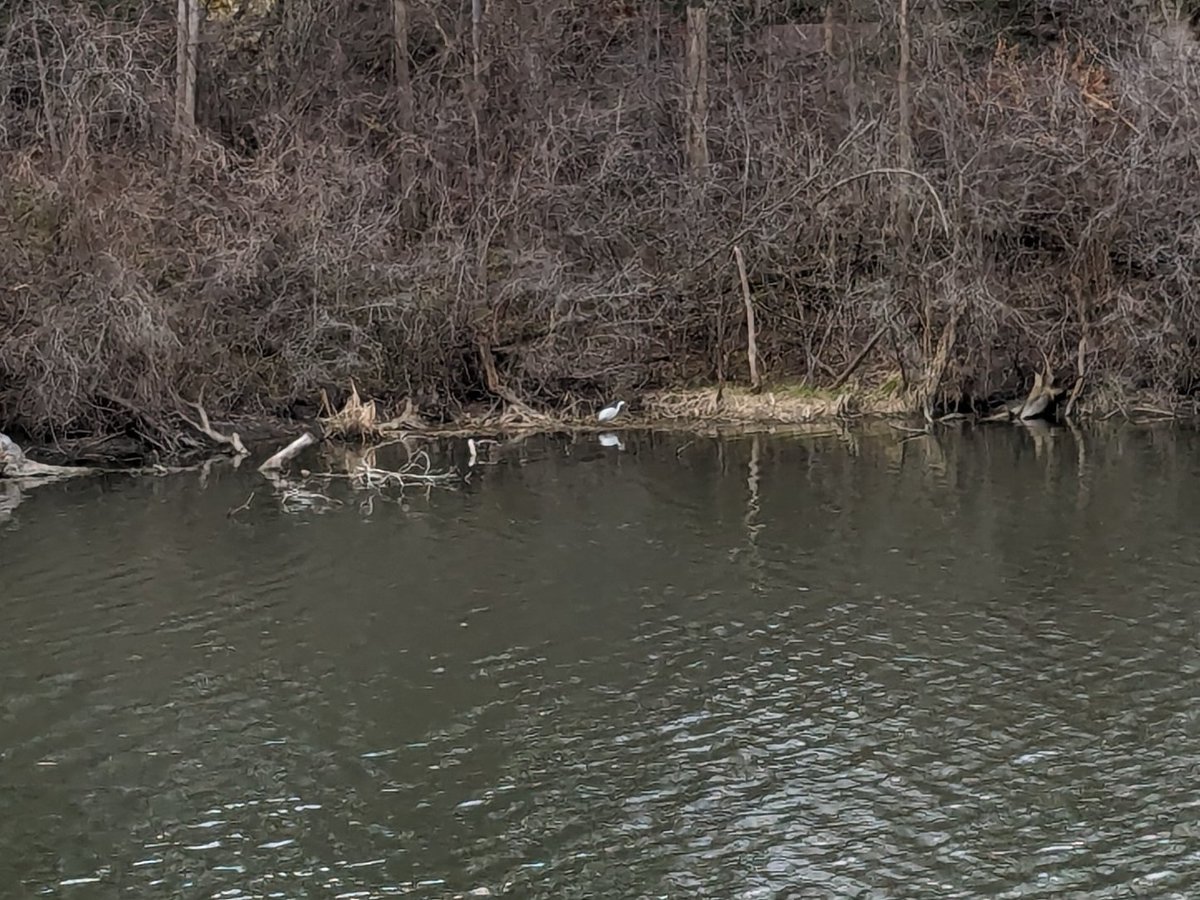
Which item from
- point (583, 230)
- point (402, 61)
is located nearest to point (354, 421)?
point (583, 230)

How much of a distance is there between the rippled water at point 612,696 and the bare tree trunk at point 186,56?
47.9 feet

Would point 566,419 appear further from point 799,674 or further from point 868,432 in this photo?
point 799,674

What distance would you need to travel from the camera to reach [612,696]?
38.3 feet

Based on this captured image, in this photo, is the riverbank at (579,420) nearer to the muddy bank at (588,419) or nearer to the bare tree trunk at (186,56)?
the muddy bank at (588,419)

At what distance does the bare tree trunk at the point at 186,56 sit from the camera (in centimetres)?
3209

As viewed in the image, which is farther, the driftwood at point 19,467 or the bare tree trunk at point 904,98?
the bare tree trunk at point 904,98

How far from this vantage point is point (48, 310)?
23578mm

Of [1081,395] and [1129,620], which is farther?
[1081,395]

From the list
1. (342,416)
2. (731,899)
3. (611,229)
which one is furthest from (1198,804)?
(611,229)

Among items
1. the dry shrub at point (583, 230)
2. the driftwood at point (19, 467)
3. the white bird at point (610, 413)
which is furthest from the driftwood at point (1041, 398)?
the driftwood at point (19, 467)

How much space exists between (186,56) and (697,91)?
1230 cm

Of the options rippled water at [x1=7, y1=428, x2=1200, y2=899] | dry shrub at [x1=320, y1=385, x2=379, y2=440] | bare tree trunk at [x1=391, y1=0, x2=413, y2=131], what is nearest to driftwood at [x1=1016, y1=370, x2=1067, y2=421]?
rippled water at [x1=7, y1=428, x2=1200, y2=899]

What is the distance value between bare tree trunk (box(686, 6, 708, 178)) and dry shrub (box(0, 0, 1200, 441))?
0.37 m

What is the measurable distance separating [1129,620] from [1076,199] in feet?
56.3
